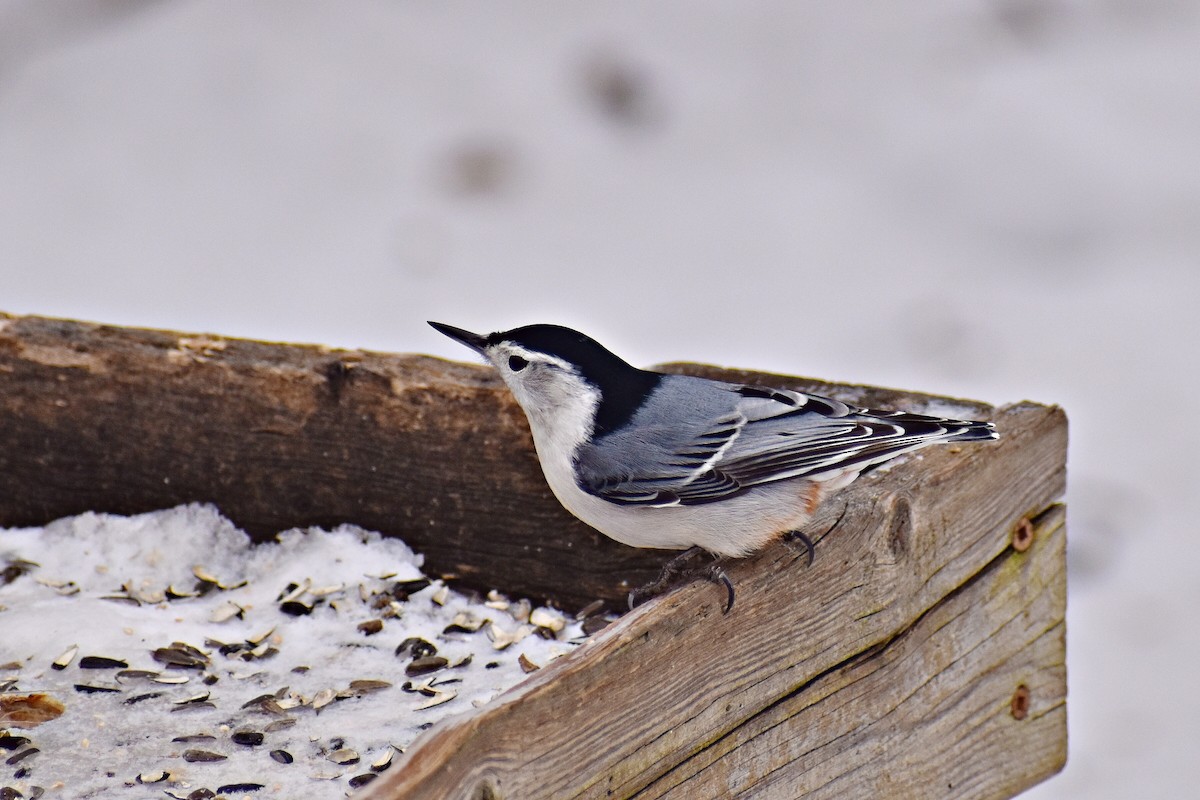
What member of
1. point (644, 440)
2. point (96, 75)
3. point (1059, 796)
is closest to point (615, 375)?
point (644, 440)

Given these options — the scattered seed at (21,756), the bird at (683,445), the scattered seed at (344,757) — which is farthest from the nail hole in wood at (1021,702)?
the scattered seed at (21,756)

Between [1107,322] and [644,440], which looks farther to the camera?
[1107,322]

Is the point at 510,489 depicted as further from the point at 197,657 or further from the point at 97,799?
the point at 97,799

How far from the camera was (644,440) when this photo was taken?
100 inches

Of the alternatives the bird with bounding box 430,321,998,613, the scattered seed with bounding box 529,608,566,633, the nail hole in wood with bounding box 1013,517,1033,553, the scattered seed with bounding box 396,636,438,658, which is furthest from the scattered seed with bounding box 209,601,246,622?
the nail hole in wood with bounding box 1013,517,1033,553

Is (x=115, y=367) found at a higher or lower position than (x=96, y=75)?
lower

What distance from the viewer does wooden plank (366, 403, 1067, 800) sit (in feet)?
6.59

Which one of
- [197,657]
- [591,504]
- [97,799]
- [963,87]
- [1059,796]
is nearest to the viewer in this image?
[97,799]

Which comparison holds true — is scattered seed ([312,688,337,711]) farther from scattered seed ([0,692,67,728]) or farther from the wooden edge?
the wooden edge

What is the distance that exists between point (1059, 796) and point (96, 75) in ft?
14.9

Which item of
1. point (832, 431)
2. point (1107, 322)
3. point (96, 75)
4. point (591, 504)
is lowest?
point (591, 504)

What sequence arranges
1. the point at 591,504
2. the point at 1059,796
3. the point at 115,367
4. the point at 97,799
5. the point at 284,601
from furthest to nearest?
the point at 1059,796 → the point at 115,367 → the point at 284,601 → the point at 591,504 → the point at 97,799

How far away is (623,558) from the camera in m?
3.03

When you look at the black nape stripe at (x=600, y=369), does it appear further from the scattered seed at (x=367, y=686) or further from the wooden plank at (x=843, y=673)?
the scattered seed at (x=367, y=686)
